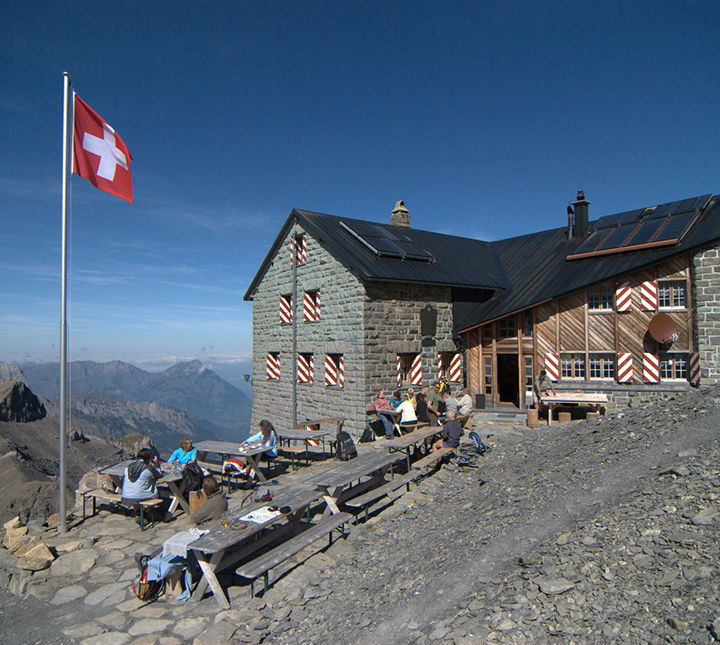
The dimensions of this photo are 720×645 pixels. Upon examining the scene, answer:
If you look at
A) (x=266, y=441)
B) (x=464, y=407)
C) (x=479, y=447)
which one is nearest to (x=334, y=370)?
(x=464, y=407)

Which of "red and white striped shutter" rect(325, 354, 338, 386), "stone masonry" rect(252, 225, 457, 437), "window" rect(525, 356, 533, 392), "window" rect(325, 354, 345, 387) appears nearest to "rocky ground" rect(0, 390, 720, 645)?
"stone masonry" rect(252, 225, 457, 437)

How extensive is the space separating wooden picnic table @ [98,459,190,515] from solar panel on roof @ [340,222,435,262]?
455 inches

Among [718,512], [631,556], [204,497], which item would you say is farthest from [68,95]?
[718,512]

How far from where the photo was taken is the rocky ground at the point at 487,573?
457 centimetres

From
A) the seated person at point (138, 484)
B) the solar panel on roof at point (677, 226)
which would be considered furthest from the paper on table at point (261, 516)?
the solar panel on roof at point (677, 226)

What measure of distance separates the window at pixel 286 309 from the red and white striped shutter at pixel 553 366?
33.7ft

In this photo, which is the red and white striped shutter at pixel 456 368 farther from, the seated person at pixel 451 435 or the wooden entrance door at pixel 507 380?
the seated person at pixel 451 435

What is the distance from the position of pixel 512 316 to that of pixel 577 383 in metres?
3.32

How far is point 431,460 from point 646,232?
1214 cm

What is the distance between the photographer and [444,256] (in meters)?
22.1

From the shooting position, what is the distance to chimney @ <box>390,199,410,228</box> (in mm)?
25312

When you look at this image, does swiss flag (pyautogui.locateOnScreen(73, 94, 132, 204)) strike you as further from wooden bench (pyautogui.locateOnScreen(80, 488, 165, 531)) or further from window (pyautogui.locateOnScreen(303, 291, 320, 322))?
window (pyautogui.locateOnScreen(303, 291, 320, 322))

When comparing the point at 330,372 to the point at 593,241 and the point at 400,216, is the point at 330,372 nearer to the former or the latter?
the point at 400,216

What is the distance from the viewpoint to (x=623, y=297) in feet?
54.7
